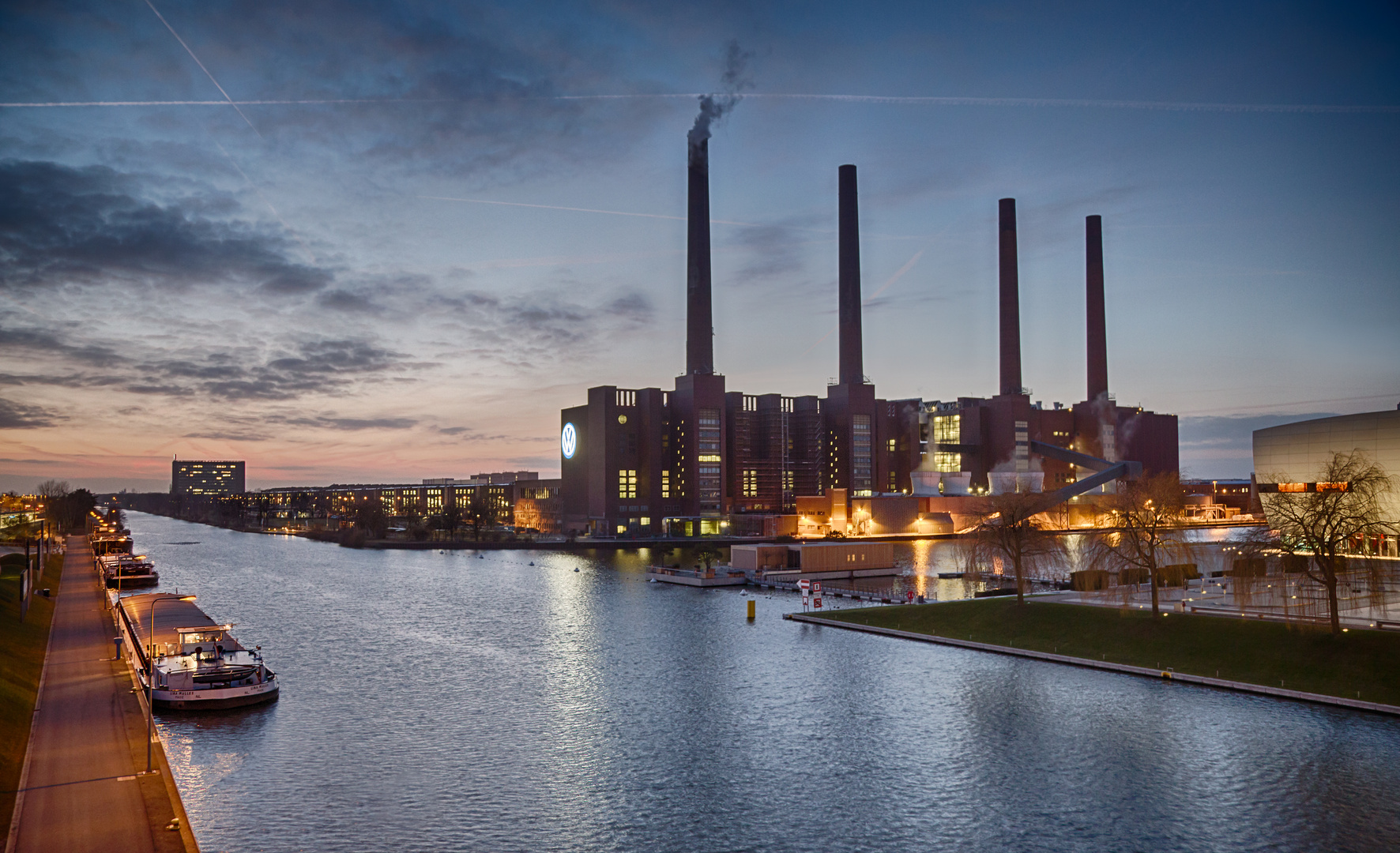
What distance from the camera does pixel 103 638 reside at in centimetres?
6281

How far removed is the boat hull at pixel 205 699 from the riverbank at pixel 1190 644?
1634 inches

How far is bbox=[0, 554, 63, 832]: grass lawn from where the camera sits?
31312mm

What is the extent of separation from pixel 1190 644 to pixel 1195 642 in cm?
34

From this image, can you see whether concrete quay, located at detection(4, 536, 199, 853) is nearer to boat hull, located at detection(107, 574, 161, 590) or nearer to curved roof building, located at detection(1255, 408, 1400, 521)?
boat hull, located at detection(107, 574, 161, 590)

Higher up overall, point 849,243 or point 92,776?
point 849,243

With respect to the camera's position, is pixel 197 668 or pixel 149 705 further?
pixel 197 668

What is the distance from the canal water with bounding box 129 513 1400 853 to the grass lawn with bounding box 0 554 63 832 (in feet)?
17.9

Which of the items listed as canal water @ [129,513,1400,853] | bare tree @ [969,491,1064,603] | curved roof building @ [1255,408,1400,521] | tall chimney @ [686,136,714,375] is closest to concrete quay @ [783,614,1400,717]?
canal water @ [129,513,1400,853]

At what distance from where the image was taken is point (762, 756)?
127 ft

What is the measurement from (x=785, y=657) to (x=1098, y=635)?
61.3 ft

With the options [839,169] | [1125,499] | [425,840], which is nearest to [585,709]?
[425,840]

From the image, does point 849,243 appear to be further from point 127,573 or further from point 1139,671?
point 1139,671

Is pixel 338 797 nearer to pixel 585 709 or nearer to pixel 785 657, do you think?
pixel 585 709

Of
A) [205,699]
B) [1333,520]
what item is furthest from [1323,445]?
[205,699]
